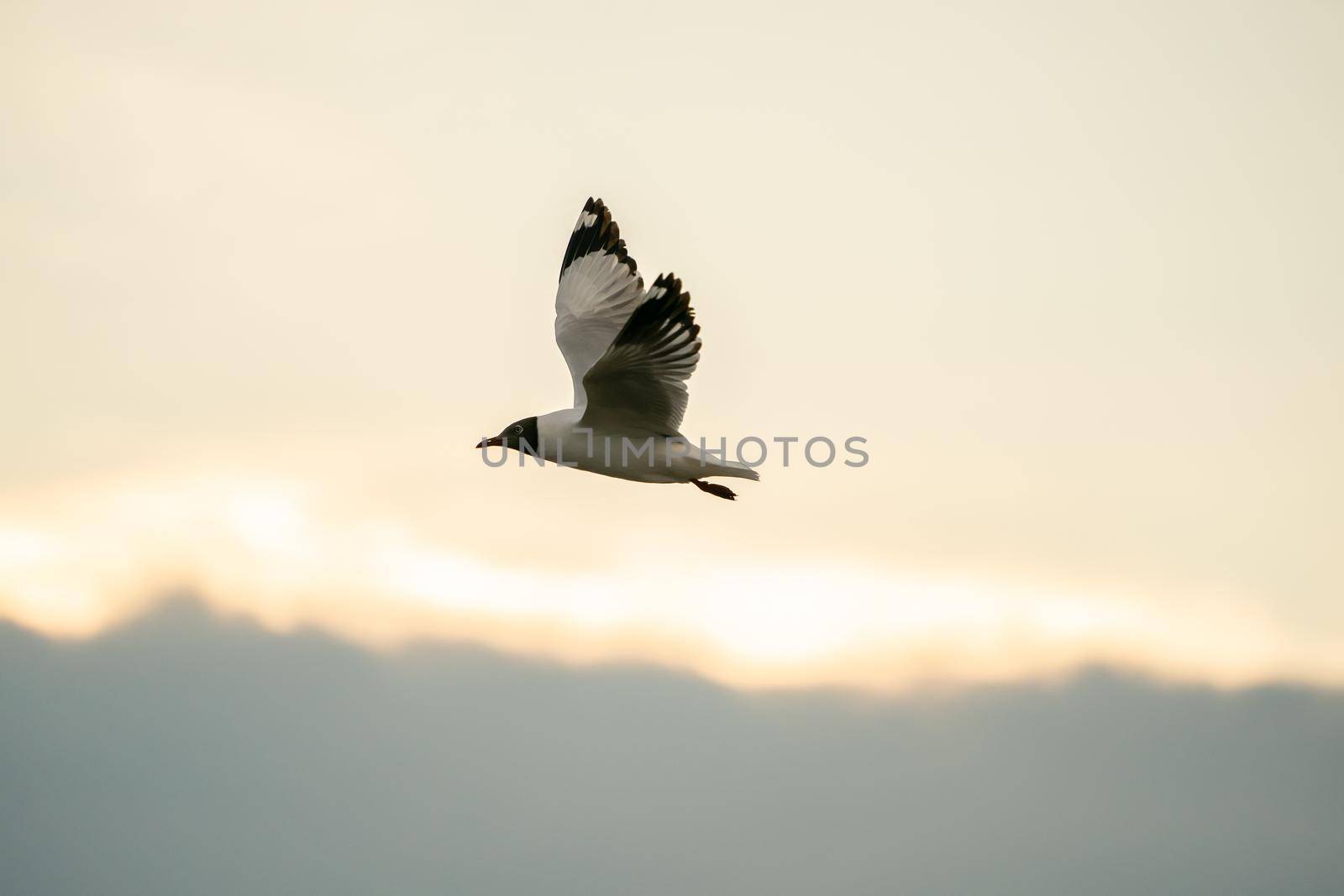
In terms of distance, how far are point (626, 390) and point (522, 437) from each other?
1659mm

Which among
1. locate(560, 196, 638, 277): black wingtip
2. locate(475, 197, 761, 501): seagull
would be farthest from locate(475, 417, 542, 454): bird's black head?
locate(560, 196, 638, 277): black wingtip

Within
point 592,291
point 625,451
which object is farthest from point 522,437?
point 592,291

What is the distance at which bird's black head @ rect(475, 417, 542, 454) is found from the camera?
665 inches

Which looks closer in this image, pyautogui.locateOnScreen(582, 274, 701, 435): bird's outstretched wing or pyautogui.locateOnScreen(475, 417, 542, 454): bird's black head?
pyautogui.locateOnScreen(582, 274, 701, 435): bird's outstretched wing

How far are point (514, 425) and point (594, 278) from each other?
10.2ft

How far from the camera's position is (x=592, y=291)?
63.3 feet

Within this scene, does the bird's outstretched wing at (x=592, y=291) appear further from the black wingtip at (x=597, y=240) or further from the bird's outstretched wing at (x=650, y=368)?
the bird's outstretched wing at (x=650, y=368)

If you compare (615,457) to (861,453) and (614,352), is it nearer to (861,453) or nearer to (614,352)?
(614,352)

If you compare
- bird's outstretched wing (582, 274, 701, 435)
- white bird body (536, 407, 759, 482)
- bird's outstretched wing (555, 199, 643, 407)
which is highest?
bird's outstretched wing (555, 199, 643, 407)

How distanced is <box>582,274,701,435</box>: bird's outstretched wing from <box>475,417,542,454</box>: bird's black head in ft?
2.26

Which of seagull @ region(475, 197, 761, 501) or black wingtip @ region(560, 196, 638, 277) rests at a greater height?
black wingtip @ region(560, 196, 638, 277)

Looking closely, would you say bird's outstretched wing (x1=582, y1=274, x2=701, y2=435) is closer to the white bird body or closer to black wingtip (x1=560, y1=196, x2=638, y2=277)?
the white bird body

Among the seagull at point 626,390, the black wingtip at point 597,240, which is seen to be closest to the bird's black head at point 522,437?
the seagull at point 626,390

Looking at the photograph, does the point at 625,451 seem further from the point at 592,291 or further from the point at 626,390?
the point at 592,291
